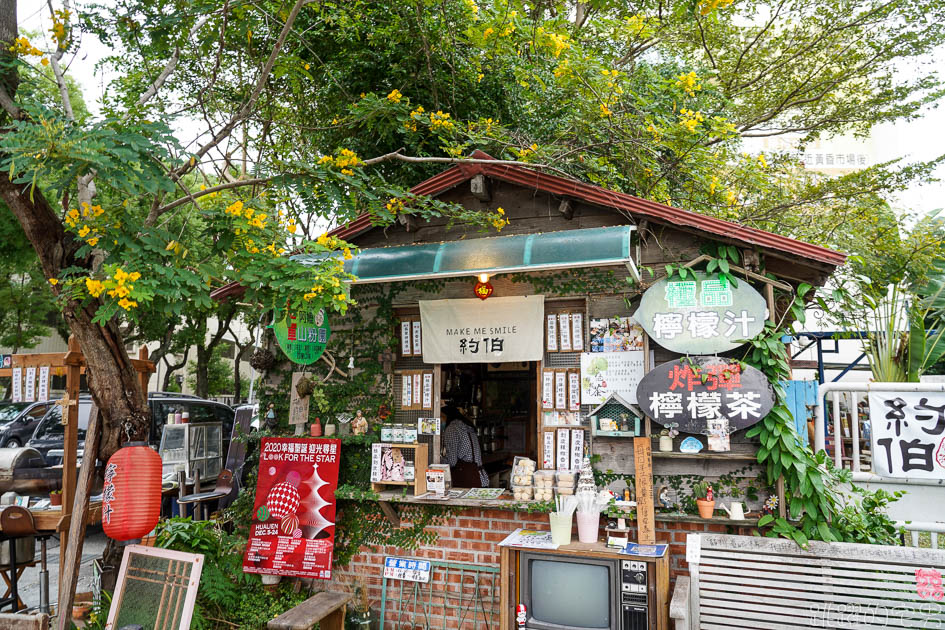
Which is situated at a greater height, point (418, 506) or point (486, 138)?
point (486, 138)

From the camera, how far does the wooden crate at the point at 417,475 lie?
636 centimetres

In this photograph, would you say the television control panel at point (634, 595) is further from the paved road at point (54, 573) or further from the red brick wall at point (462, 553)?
the paved road at point (54, 573)

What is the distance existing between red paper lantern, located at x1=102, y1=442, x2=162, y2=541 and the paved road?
2.32 metres

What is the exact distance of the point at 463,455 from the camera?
8.21 metres

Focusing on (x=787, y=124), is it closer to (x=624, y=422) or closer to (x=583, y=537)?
(x=624, y=422)

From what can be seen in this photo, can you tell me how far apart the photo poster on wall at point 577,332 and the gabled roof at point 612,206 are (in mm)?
1139

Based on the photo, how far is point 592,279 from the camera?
620 cm

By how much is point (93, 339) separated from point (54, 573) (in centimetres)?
507

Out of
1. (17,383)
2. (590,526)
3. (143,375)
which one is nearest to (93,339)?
(143,375)

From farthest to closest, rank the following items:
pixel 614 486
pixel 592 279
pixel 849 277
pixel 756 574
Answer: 1. pixel 849 277
2. pixel 592 279
3. pixel 614 486
4. pixel 756 574

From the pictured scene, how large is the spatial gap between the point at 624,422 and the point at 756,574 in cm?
162

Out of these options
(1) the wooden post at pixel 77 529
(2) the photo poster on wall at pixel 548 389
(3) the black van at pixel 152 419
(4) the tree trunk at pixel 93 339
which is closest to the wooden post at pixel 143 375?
(4) the tree trunk at pixel 93 339

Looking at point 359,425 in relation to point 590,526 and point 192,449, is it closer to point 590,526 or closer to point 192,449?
point 590,526

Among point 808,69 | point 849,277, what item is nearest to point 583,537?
point 849,277
